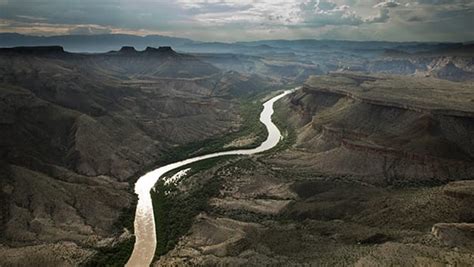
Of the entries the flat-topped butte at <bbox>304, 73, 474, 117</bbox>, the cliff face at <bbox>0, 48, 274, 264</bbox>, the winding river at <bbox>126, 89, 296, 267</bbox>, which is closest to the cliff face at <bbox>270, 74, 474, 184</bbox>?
the flat-topped butte at <bbox>304, 73, 474, 117</bbox>

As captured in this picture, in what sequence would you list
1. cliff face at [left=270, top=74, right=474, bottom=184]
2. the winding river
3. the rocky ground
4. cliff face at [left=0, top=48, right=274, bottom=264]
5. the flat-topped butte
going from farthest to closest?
the flat-topped butte < cliff face at [left=270, top=74, right=474, bottom=184] < cliff face at [left=0, top=48, right=274, bottom=264] < the winding river < the rocky ground

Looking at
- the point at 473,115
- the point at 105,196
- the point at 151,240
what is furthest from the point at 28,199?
the point at 473,115

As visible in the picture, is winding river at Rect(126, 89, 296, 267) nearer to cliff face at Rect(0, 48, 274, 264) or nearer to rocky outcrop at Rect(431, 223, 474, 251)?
cliff face at Rect(0, 48, 274, 264)

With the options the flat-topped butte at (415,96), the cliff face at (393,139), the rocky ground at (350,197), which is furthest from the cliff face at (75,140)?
the flat-topped butte at (415,96)

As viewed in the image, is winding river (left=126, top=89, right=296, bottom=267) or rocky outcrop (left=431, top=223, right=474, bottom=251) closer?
rocky outcrop (left=431, top=223, right=474, bottom=251)

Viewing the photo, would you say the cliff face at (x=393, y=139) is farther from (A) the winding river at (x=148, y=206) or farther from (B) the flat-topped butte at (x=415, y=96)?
(A) the winding river at (x=148, y=206)

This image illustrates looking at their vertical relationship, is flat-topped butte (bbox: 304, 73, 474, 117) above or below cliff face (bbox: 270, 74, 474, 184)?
above
